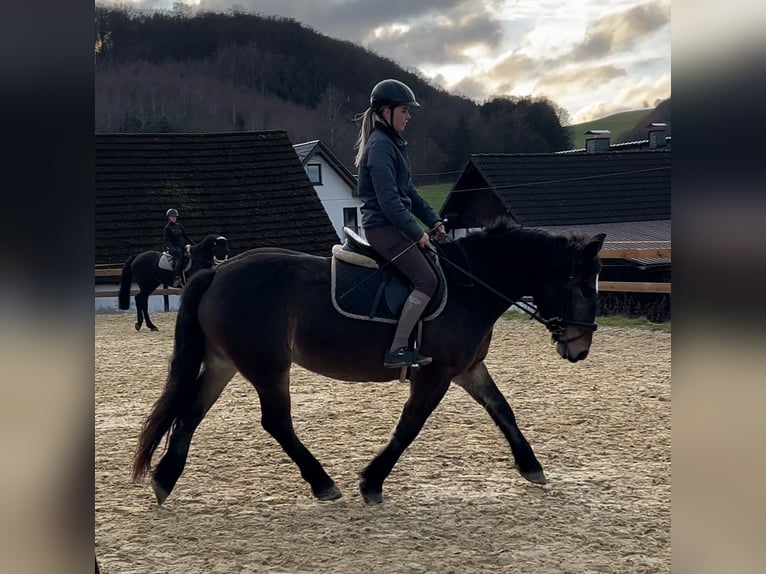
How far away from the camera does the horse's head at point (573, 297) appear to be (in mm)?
4391

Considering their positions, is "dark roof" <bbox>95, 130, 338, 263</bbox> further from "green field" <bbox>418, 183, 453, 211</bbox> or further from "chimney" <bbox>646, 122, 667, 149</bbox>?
"green field" <bbox>418, 183, 453, 211</bbox>

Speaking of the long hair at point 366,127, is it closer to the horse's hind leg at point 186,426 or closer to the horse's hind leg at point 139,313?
the horse's hind leg at point 186,426

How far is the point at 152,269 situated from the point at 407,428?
37.2 ft

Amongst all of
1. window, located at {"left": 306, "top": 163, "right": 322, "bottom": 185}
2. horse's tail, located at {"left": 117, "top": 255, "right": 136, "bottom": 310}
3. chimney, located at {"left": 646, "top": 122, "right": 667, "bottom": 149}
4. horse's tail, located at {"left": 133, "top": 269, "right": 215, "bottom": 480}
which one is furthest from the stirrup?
chimney, located at {"left": 646, "top": 122, "right": 667, "bottom": 149}

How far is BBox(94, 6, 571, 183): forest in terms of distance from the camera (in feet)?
179

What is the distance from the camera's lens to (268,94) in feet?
249

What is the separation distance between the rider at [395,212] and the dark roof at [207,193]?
710 inches

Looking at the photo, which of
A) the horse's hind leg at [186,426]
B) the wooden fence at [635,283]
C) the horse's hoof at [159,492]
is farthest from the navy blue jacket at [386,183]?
the wooden fence at [635,283]

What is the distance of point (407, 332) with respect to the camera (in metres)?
4.15

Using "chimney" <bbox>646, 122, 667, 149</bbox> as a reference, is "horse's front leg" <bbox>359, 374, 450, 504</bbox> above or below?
below

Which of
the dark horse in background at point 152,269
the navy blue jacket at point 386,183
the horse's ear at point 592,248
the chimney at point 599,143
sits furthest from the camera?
the chimney at point 599,143
